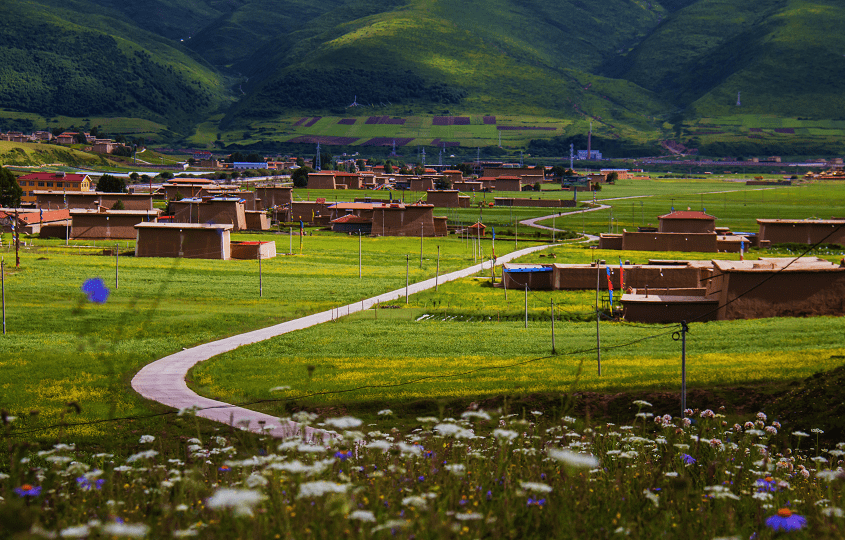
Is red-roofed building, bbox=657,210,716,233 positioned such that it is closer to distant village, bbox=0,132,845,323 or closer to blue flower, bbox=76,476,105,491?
distant village, bbox=0,132,845,323

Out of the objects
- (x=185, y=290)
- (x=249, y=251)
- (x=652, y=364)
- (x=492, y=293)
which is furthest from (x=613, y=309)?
(x=249, y=251)

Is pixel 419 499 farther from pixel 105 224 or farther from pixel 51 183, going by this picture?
pixel 51 183

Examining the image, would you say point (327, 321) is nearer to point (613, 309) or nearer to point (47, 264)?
point (613, 309)

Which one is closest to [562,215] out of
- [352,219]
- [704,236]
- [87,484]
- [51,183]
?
[352,219]

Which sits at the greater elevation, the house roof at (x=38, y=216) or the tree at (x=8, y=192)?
the tree at (x=8, y=192)

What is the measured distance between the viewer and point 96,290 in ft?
144

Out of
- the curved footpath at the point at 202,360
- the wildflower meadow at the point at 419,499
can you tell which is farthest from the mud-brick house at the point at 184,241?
the wildflower meadow at the point at 419,499

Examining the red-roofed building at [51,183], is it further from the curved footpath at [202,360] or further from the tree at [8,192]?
the curved footpath at [202,360]

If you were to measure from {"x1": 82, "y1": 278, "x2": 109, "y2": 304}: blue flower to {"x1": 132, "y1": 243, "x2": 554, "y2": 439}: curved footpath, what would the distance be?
22.9 ft

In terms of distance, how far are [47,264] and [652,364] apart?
44732 millimetres

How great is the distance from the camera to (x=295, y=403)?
22828mm

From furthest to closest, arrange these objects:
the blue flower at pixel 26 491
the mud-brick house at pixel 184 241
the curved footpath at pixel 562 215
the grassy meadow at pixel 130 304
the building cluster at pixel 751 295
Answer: the curved footpath at pixel 562 215
the mud-brick house at pixel 184 241
the building cluster at pixel 751 295
the grassy meadow at pixel 130 304
the blue flower at pixel 26 491

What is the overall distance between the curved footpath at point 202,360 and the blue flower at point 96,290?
6.96 metres

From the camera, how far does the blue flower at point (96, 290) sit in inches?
1560
